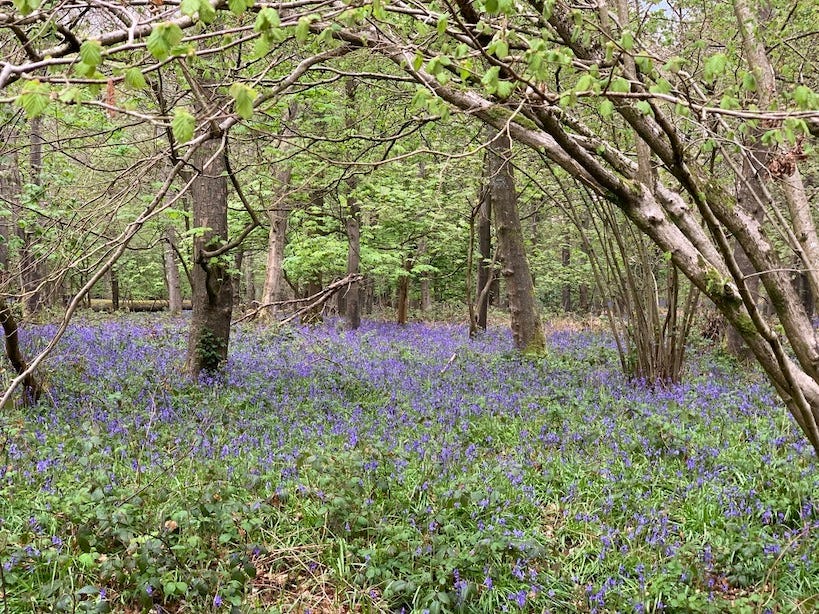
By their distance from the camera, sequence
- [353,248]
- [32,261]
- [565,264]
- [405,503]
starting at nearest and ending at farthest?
[405,503]
[32,261]
[353,248]
[565,264]

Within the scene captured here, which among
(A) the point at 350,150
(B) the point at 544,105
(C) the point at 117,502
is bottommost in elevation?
(C) the point at 117,502

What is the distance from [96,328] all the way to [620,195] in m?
14.1

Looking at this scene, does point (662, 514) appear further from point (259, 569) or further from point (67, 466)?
point (67, 466)

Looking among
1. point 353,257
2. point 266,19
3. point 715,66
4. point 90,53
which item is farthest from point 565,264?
point 90,53

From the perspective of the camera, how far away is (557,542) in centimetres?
394

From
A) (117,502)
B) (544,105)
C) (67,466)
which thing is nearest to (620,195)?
(544,105)

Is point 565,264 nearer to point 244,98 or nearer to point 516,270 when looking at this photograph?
point 516,270

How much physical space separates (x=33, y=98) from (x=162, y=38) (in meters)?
0.36

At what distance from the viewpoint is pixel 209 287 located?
8.05 m

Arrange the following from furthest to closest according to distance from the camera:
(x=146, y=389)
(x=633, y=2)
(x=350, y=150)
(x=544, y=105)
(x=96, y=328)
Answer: (x=96, y=328)
(x=350, y=150)
(x=146, y=389)
(x=633, y=2)
(x=544, y=105)

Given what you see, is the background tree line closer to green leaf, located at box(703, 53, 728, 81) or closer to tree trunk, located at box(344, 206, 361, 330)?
green leaf, located at box(703, 53, 728, 81)

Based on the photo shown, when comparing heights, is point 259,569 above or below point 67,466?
below

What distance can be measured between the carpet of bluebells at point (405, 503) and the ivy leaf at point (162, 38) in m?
2.60

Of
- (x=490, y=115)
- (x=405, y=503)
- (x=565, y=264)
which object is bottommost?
(x=405, y=503)
